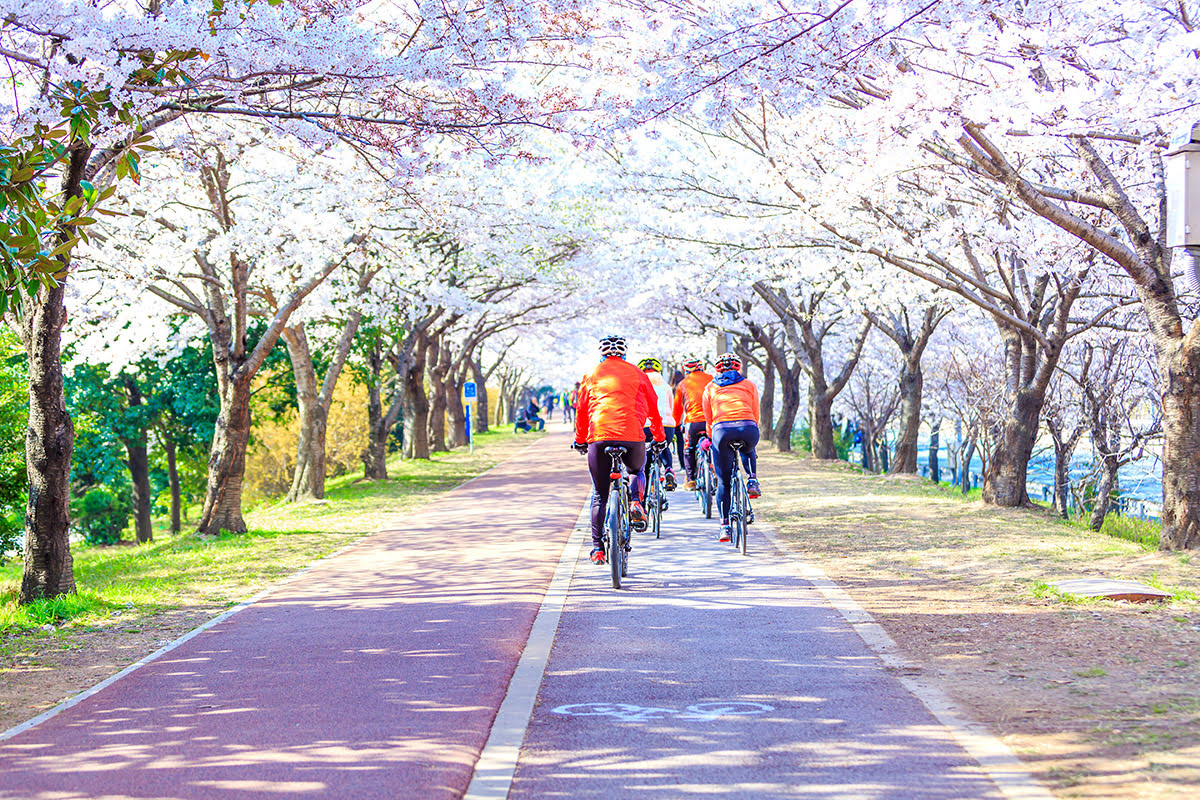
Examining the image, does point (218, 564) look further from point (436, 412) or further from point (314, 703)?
point (436, 412)

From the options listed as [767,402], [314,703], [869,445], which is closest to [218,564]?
[314,703]

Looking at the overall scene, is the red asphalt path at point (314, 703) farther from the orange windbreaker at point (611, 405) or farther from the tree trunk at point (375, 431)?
the tree trunk at point (375, 431)

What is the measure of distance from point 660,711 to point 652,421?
4492 mm

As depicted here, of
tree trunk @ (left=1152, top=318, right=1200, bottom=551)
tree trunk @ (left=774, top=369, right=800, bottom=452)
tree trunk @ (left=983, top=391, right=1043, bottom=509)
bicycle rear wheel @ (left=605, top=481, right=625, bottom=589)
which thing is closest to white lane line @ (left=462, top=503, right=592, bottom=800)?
bicycle rear wheel @ (left=605, top=481, right=625, bottom=589)

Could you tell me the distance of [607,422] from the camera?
8836mm

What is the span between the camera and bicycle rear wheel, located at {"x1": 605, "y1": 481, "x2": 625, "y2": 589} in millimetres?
8516

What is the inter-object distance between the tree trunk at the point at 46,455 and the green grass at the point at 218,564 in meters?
0.28

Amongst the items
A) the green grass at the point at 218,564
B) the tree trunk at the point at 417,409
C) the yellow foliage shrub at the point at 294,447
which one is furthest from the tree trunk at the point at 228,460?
the yellow foliage shrub at the point at 294,447

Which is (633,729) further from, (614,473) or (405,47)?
(405,47)

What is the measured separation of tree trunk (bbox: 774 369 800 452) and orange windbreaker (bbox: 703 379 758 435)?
65.9 ft

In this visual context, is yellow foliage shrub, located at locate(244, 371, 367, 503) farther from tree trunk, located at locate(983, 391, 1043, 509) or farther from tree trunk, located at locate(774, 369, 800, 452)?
tree trunk, located at locate(983, 391, 1043, 509)

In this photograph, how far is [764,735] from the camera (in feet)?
15.7

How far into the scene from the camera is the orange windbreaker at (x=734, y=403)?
1077 cm

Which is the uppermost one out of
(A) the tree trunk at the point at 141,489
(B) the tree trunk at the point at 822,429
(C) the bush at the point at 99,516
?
(B) the tree trunk at the point at 822,429
